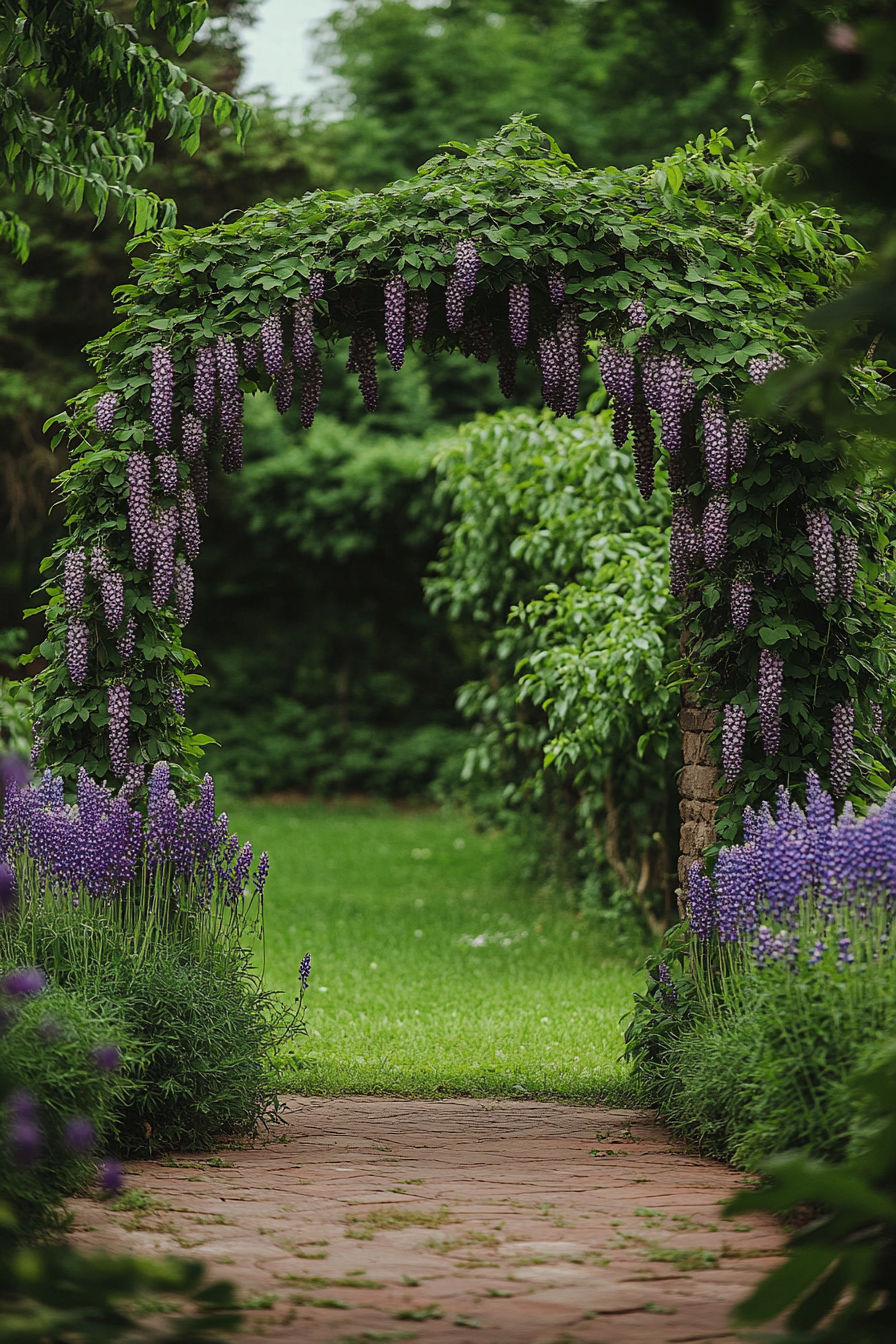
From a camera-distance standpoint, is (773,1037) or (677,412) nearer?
(773,1037)

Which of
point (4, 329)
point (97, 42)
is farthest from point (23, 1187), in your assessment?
point (4, 329)

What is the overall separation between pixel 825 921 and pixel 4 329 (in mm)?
11517

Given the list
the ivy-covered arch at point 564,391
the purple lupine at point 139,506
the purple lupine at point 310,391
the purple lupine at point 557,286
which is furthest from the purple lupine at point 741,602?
→ the purple lupine at point 139,506

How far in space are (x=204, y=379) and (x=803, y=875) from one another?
2.81 m

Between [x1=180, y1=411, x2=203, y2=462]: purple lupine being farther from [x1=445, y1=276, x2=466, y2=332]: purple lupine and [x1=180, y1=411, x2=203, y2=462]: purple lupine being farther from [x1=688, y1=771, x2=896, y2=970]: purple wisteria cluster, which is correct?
[x1=688, y1=771, x2=896, y2=970]: purple wisteria cluster

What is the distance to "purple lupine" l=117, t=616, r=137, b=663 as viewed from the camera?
509 cm

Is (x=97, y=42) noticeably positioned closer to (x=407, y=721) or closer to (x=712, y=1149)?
(x=712, y=1149)

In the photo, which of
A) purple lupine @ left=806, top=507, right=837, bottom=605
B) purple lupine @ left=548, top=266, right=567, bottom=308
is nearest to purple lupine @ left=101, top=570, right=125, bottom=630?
purple lupine @ left=548, top=266, right=567, bottom=308

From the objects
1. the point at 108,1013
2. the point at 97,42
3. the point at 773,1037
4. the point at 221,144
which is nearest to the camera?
the point at 773,1037

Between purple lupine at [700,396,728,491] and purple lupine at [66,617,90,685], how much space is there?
2.39 m

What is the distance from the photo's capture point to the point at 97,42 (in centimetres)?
594

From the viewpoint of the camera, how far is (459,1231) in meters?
3.41

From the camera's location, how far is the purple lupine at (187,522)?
5172mm

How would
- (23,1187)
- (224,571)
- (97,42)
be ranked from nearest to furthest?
(23,1187) < (97,42) < (224,571)
